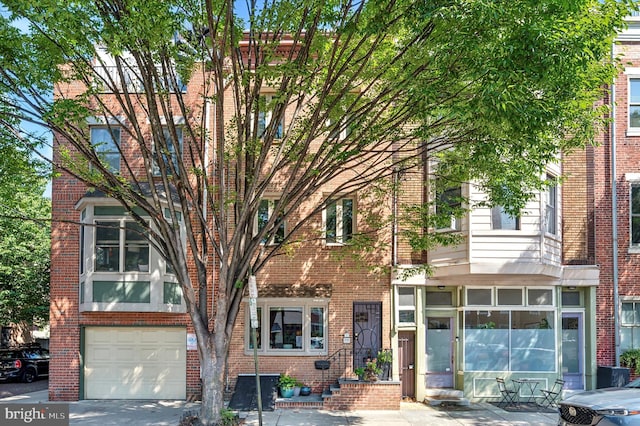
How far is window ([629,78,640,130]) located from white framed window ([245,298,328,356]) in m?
10.3

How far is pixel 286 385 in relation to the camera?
613 inches

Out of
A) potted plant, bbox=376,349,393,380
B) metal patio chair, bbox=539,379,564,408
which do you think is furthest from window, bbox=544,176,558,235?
potted plant, bbox=376,349,393,380

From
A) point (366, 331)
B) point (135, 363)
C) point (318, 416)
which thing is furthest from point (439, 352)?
point (135, 363)

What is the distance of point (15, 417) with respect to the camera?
12211mm

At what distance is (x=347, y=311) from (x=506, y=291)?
452 centimetres

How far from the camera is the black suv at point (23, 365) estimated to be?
2297 cm

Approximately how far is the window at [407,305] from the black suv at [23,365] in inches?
624

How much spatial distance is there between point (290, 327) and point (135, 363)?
4.46m

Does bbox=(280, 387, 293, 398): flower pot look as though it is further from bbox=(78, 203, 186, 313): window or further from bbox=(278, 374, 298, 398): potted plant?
bbox=(78, 203, 186, 313): window

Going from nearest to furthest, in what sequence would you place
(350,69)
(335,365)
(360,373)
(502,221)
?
(350,69) < (360,373) < (502,221) < (335,365)

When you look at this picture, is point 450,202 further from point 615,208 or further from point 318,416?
point 318,416

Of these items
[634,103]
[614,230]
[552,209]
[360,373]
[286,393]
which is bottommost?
[286,393]

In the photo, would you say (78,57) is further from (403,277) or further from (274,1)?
(403,277)

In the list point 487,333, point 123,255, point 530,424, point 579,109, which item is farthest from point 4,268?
point 579,109
